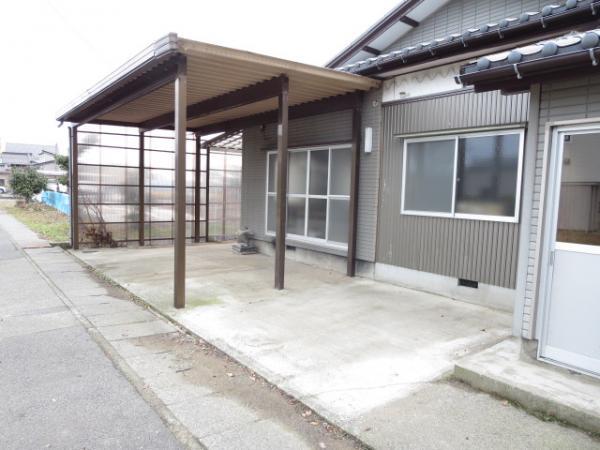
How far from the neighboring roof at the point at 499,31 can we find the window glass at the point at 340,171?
172 centimetres

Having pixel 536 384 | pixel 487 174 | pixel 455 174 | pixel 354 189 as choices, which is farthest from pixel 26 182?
pixel 536 384

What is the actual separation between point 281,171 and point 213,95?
2.38 m

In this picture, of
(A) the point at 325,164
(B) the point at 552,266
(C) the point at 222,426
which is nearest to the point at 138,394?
(C) the point at 222,426

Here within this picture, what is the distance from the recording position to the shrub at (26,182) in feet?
87.1

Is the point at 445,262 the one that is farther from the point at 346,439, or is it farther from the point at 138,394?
the point at 138,394

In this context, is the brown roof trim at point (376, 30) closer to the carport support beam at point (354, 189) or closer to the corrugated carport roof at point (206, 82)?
the corrugated carport roof at point (206, 82)

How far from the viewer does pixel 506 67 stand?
11.6ft

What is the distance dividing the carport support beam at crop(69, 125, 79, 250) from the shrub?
1914 centimetres

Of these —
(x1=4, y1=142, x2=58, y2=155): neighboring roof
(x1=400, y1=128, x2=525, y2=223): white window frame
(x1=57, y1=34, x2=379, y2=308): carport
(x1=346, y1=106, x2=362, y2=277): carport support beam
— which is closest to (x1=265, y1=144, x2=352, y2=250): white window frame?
(x1=346, y1=106, x2=362, y2=277): carport support beam

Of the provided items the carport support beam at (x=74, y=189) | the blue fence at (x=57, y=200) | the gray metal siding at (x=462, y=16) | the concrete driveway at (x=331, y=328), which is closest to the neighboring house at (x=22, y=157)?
the blue fence at (x=57, y=200)

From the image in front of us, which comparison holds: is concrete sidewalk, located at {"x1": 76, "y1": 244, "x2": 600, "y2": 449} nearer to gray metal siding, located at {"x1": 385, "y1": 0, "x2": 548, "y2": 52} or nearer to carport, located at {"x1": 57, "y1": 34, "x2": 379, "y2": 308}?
carport, located at {"x1": 57, "y1": 34, "x2": 379, "y2": 308}

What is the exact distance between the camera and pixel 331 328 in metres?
5.05

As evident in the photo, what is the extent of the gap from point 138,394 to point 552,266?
3.60 meters

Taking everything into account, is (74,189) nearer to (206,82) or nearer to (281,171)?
(206,82)
